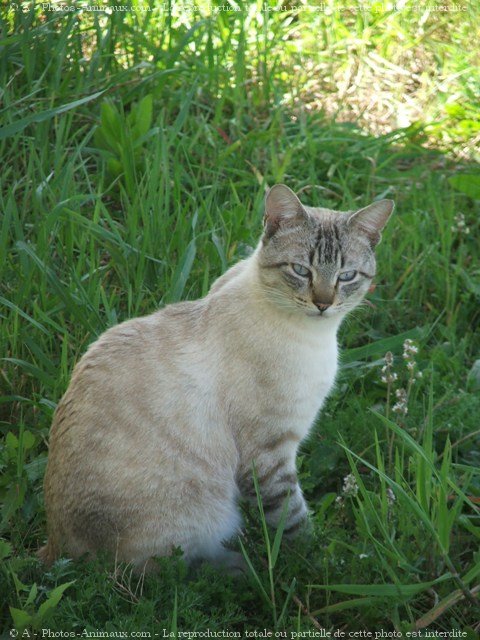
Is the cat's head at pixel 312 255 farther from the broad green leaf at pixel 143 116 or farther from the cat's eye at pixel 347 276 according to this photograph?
the broad green leaf at pixel 143 116

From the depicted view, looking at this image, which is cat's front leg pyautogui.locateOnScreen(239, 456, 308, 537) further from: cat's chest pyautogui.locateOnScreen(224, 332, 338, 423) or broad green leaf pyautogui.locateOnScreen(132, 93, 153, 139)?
broad green leaf pyautogui.locateOnScreen(132, 93, 153, 139)

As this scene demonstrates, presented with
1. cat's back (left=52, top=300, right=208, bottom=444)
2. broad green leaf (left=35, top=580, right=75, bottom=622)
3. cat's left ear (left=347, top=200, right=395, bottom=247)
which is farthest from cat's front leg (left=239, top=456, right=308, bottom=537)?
cat's left ear (left=347, top=200, right=395, bottom=247)

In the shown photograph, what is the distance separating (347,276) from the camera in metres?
3.42

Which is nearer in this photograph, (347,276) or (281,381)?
(281,381)

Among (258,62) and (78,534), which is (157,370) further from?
(258,62)

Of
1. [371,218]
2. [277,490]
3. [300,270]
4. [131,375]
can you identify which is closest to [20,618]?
[131,375]

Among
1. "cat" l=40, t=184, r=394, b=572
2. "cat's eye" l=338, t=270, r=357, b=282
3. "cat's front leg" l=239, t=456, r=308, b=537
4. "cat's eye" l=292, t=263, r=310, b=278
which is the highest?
"cat's eye" l=292, t=263, r=310, b=278

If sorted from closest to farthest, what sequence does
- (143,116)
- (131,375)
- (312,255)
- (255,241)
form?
(131,375)
(312,255)
(255,241)
(143,116)

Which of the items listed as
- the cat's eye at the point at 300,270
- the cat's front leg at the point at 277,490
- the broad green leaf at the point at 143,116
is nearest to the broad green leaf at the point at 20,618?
the cat's front leg at the point at 277,490

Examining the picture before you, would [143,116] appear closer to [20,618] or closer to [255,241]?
Result: [255,241]

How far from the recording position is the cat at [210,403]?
120 inches

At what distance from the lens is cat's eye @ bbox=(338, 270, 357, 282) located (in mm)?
3402

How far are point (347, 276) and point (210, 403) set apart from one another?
732 millimetres

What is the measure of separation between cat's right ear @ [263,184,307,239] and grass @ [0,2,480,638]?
738mm
